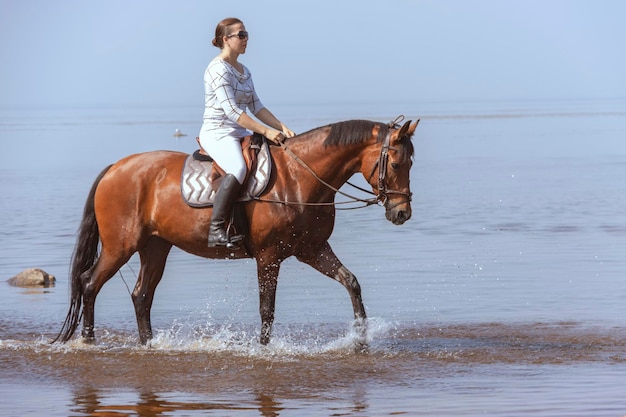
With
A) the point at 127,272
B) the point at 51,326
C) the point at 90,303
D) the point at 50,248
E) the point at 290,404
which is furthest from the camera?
the point at 50,248

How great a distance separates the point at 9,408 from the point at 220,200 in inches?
101

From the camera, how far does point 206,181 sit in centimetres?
1098

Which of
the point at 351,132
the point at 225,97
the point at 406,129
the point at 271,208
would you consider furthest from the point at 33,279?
the point at 406,129

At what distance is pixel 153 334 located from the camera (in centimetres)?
1209

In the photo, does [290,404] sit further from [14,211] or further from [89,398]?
[14,211]

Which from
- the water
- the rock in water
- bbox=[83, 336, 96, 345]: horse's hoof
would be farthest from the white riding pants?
the rock in water

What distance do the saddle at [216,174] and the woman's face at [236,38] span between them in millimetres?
768

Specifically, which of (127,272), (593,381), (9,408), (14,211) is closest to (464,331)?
(593,381)

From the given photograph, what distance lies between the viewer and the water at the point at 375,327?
9.27m

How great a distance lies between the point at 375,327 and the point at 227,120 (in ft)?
8.41

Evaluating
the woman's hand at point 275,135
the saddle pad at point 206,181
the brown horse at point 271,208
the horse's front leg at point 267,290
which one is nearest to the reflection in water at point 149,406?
the horse's front leg at point 267,290

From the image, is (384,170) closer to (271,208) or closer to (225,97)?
(271,208)

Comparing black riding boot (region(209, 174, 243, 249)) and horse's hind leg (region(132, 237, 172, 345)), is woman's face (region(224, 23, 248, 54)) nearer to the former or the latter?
black riding boot (region(209, 174, 243, 249))

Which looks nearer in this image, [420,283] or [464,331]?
[464,331]
